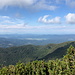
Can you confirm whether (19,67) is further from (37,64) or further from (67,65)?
(67,65)

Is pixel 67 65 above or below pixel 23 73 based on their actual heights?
above

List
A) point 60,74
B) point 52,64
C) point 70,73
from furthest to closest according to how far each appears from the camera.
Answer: point 52,64, point 60,74, point 70,73

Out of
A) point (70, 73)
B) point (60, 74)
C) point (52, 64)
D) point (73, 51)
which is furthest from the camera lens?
point (52, 64)

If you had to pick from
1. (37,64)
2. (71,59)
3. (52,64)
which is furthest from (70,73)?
(37,64)

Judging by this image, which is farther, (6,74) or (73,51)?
(6,74)

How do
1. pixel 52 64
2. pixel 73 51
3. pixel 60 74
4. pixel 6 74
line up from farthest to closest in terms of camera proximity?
pixel 6 74
pixel 52 64
pixel 73 51
pixel 60 74

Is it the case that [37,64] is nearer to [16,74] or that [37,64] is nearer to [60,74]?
[16,74]

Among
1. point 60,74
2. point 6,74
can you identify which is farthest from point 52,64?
point 6,74

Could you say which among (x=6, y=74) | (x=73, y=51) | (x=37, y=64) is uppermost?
(x=73, y=51)

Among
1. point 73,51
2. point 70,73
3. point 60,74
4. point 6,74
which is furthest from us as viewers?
point 6,74
